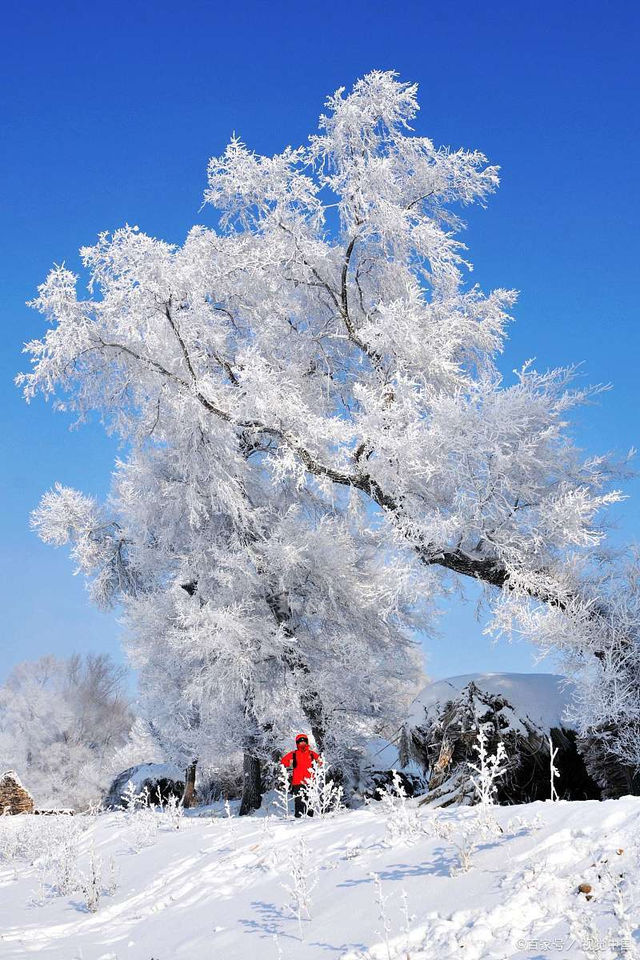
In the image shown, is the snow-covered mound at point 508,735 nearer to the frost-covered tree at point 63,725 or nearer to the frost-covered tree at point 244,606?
the frost-covered tree at point 244,606

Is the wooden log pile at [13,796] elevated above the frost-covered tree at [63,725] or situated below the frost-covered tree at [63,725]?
below

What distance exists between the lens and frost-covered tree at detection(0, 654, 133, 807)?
127 feet

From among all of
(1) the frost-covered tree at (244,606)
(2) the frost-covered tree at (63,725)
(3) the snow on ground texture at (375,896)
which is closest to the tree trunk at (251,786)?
(1) the frost-covered tree at (244,606)

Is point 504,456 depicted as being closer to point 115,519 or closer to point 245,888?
point 245,888

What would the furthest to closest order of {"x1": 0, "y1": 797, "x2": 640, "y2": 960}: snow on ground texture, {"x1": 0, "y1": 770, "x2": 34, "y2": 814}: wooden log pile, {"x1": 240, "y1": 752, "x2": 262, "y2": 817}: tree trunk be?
{"x1": 0, "y1": 770, "x2": 34, "y2": 814}: wooden log pile → {"x1": 240, "y1": 752, "x2": 262, "y2": 817}: tree trunk → {"x1": 0, "y1": 797, "x2": 640, "y2": 960}: snow on ground texture

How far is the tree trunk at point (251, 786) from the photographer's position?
631 inches

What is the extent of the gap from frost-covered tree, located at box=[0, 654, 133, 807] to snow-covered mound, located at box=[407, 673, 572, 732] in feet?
100.0

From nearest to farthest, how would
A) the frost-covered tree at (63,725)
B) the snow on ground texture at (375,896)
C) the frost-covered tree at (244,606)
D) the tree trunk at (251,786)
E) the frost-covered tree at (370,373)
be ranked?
1. the snow on ground texture at (375,896)
2. the frost-covered tree at (370,373)
3. the frost-covered tree at (244,606)
4. the tree trunk at (251,786)
5. the frost-covered tree at (63,725)

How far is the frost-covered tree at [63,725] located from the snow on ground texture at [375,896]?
34725mm

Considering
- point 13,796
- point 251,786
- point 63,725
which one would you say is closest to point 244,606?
point 251,786

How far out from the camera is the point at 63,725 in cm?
4056

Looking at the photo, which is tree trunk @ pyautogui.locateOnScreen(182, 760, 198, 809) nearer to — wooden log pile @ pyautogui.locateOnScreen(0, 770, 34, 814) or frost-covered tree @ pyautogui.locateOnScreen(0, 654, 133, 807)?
wooden log pile @ pyautogui.locateOnScreen(0, 770, 34, 814)

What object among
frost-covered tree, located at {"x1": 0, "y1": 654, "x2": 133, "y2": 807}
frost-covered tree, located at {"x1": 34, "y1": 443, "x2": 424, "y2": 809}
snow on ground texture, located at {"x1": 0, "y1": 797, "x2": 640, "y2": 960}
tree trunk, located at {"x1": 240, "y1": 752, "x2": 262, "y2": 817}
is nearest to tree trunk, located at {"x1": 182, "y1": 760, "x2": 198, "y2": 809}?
frost-covered tree, located at {"x1": 34, "y1": 443, "x2": 424, "y2": 809}

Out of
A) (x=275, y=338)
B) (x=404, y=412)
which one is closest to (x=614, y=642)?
(x=404, y=412)
